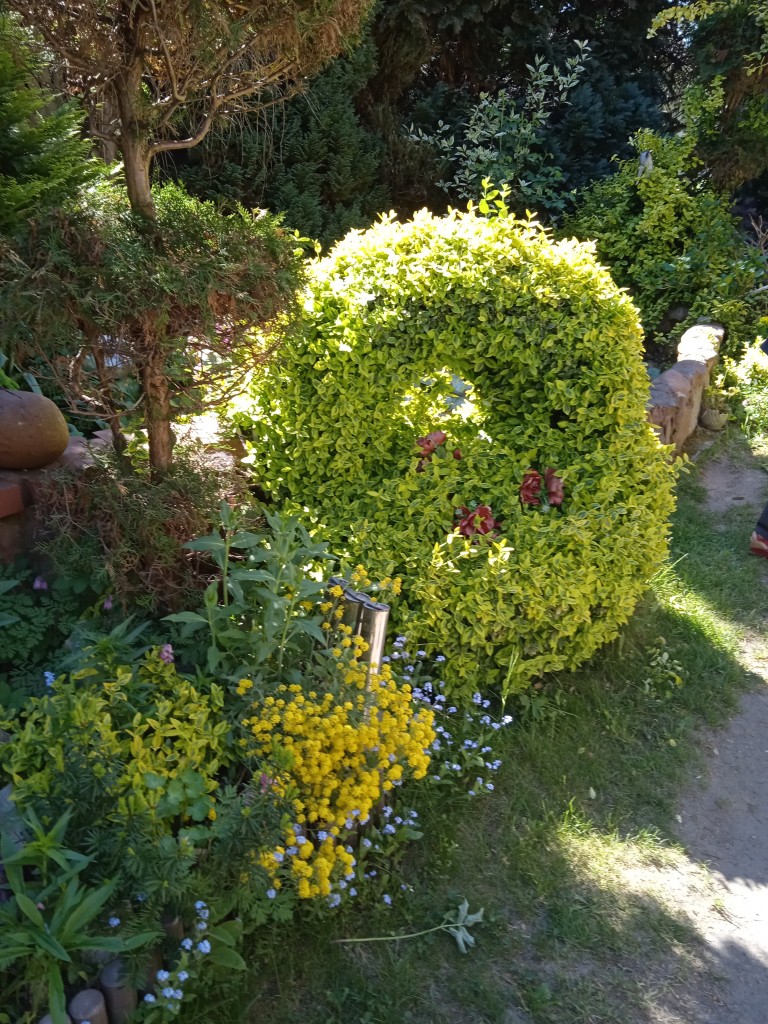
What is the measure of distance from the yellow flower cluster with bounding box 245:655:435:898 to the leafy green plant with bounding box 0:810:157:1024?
1.40 feet

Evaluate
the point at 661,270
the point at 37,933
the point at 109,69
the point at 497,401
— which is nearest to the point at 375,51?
the point at 661,270

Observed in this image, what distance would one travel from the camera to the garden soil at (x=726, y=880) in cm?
231

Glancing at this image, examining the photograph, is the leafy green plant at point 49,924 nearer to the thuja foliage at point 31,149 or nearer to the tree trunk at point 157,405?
the tree trunk at point 157,405

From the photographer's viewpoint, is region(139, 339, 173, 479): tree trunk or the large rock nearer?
region(139, 339, 173, 479): tree trunk

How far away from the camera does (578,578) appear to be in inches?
125

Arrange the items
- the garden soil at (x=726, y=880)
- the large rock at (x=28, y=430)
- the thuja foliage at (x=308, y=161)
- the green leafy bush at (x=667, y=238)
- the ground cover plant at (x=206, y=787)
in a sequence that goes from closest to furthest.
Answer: the ground cover plant at (x=206, y=787) → the garden soil at (x=726, y=880) → the large rock at (x=28, y=430) → the thuja foliage at (x=308, y=161) → the green leafy bush at (x=667, y=238)

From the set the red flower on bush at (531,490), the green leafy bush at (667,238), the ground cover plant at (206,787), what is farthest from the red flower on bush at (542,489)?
the green leafy bush at (667,238)

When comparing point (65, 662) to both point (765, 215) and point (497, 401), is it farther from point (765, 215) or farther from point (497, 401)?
point (765, 215)

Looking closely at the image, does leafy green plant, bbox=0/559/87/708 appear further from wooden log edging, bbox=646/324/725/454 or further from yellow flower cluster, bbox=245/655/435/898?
wooden log edging, bbox=646/324/725/454

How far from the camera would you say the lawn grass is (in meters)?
2.21

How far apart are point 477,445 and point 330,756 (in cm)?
182

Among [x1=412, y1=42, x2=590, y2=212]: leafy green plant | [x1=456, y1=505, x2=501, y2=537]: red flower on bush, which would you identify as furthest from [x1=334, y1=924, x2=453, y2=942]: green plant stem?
[x1=412, y1=42, x2=590, y2=212]: leafy green plant

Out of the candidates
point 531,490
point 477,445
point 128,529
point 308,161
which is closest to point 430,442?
point 477,445

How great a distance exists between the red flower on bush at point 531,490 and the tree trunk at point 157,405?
1463 millimetres
